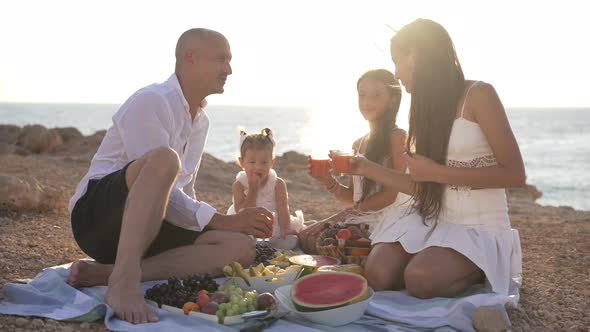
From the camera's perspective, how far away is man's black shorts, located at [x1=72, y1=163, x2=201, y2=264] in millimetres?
3768

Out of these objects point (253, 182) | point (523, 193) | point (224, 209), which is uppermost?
point (253, 182)


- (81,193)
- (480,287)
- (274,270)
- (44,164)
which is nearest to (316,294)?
(274,270)

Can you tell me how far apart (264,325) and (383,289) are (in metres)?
1.14

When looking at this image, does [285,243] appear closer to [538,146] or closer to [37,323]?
[37,323]

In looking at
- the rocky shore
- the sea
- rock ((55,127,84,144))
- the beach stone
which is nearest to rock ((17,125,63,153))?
rock ((55,127,84,144))

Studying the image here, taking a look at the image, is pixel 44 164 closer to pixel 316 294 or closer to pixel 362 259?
pixel 362 259

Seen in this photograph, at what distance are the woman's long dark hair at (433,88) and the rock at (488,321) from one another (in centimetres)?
81

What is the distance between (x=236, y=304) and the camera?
3.40 m

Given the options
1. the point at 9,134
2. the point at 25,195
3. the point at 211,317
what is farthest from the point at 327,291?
the point at 9,134

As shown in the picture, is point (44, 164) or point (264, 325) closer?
point (264, 325)

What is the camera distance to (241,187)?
5945 millimetres

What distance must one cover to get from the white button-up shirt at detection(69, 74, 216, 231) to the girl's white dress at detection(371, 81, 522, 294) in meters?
1.40

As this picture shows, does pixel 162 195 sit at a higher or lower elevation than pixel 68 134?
higher

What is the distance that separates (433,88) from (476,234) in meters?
0.95
